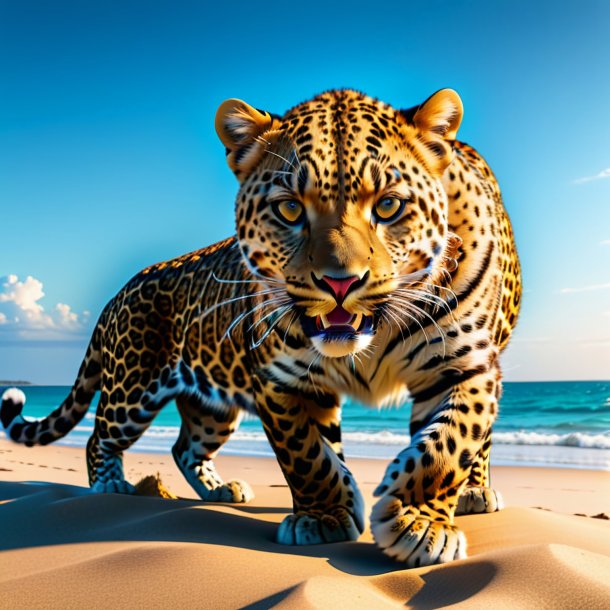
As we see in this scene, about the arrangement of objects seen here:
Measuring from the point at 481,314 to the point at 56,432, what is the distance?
13.3 feet

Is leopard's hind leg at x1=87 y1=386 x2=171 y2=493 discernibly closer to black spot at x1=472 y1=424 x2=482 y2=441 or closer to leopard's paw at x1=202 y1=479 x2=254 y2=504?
leopard's paw at x1=202 y1=479 x2=254 y2=504

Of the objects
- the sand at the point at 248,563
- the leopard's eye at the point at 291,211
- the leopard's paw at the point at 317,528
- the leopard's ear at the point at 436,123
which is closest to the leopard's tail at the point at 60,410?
the sand at the point at 248,563

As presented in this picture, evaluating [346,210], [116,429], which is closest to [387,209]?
[346,210]

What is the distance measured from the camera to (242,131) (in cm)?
364

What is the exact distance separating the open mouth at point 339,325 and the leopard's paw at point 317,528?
101 centimetres

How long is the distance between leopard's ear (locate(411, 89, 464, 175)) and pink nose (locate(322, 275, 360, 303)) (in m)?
0.80

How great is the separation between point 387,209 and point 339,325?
52 centimetres

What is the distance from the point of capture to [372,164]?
10.4ft

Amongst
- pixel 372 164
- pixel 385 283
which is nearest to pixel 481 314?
pixel 385 283

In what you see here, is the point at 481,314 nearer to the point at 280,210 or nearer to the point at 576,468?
the point at 280,210

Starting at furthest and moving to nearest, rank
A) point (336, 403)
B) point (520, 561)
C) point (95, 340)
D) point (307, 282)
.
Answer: point (95, 340) → point (336, 403) → point (307, 282) → point (520, 561)

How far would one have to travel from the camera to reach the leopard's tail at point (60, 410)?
6254mm

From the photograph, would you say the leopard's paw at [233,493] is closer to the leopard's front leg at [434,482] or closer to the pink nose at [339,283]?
the leopard's front leg at [434,482]

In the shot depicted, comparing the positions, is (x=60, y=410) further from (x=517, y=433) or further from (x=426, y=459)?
(x=517, y=433)
